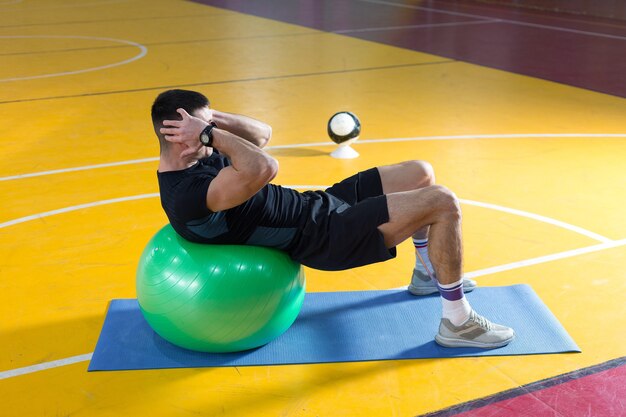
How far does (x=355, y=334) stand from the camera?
12.0 ft

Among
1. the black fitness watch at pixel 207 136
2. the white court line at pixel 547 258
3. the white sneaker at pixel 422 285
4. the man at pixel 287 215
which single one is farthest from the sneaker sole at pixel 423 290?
the black fitness watch at pixel 207 136

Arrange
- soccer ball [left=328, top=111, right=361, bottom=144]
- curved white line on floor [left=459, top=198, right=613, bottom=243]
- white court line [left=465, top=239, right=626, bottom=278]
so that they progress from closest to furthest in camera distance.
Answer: white court line [left=465, top=239, right=626, bottom=278] → curved white line on floor [left=459, top=198, right=613, bottom=243] → soccer ball [left=328, top=111, right=361, bottom=144]

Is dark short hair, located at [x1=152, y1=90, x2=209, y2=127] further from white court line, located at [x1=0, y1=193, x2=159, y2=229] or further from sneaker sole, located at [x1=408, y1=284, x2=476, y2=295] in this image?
white court line, located at [x1=0, y1=193, x2=159, y2=229]

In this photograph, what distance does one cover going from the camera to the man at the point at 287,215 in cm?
325

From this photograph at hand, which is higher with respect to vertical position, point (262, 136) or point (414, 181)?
point (262, 136)

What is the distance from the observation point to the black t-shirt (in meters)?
3.31

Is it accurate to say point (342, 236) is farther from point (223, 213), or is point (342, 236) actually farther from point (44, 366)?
point (44, 366)

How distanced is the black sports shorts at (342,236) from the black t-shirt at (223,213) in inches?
2.2

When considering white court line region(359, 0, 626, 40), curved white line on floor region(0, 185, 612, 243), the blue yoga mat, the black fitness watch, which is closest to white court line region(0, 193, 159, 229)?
curved white line on floor region(0, 185, 612, 243)

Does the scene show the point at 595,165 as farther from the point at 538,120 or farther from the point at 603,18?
the point at 603,18

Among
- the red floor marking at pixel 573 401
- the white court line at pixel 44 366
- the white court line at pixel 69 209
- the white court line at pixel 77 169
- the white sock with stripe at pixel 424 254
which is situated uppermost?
the white sock with stripe at pixel 424 254

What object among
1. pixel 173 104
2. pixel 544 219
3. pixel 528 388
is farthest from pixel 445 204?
pixel 544 219

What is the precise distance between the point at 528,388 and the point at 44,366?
6.69 feet

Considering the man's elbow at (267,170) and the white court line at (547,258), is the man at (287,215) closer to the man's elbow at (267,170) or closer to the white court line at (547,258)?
the man's elbow at (267,170)
